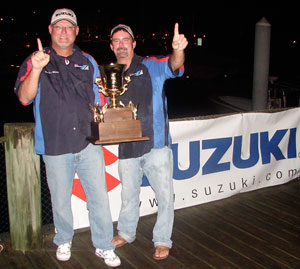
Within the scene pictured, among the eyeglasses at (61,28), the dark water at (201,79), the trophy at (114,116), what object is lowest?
the dark water at (201,79)

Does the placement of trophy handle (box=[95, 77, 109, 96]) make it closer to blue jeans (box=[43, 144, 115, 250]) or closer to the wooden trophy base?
the wooden trophy base

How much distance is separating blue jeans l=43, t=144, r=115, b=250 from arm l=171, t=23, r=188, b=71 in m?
1.03

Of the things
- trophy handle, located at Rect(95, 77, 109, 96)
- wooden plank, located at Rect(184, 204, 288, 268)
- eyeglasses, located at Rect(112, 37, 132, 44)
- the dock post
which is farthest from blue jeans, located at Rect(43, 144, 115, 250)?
the dock post

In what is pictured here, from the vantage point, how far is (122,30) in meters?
3.27

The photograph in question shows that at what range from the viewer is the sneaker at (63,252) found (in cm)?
336

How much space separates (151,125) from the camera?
332 cm

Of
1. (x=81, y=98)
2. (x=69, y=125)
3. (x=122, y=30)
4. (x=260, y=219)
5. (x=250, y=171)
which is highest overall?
(x=122, y=30)

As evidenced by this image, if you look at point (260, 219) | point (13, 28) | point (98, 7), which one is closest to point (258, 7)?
point (98, 7)

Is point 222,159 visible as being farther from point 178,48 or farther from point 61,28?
point 61,28

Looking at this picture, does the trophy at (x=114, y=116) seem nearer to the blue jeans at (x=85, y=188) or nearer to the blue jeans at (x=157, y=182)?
the blue jeans at (x=85, y=188)

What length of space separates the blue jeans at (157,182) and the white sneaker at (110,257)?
0.43 meters

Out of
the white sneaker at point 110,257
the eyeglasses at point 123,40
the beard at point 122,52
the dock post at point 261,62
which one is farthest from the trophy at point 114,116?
the dock post at point 261,62

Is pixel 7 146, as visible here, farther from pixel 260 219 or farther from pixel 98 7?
pixel 98 7

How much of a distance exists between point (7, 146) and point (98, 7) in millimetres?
65533
